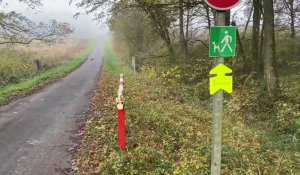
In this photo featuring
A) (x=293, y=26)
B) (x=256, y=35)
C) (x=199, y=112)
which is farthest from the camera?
(x=293, y=26)

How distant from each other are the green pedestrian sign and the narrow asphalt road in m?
3.91

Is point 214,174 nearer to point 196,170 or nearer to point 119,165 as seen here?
point 196,170

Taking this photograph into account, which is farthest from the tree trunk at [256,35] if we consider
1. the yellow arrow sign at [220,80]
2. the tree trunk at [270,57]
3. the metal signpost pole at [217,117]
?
the yellow arrow sign at [220,80]

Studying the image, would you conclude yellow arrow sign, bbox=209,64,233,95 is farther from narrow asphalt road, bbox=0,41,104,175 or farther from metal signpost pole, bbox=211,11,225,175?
narrow asphalt road, bbox=0,41,104,175

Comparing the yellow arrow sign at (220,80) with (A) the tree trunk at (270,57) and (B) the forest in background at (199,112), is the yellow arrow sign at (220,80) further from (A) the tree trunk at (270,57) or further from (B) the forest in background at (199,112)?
(A) the tree trunk at (270,57)

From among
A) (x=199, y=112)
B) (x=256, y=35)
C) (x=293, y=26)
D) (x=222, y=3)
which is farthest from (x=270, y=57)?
(x=293, y=26)

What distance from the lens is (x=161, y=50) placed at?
3228 centimetres

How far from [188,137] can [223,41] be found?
4.33 meters

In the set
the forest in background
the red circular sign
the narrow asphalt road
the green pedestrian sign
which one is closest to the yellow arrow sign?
the green pedestrian sign

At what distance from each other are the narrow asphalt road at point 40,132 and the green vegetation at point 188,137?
0.49m

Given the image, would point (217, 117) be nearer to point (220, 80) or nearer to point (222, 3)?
point (220, 80)

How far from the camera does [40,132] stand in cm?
1033

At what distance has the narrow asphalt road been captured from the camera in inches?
306

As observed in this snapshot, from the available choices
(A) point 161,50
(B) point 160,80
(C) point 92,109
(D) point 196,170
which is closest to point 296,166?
(D) point 196,170
